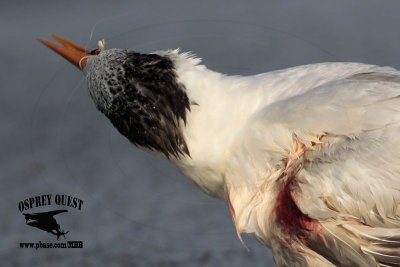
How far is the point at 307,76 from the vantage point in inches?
125

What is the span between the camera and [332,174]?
2814 millimetres

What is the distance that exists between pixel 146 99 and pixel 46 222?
5.25 feet

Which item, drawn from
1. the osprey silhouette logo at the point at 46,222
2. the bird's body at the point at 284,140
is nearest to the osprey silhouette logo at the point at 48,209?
the osprey silhouette logo at the point at 46,222

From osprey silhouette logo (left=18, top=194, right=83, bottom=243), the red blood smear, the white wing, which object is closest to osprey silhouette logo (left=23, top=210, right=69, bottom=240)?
osprey silhouette logo (left=18, top=194, right=83, bottom=243)

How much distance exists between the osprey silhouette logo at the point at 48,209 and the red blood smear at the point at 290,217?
5.85ft

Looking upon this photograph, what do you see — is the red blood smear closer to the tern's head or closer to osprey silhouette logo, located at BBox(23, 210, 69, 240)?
the tern's head

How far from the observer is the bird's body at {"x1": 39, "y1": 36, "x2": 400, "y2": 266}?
2.81 meters

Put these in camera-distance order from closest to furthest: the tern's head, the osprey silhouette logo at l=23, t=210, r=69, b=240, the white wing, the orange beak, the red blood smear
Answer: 1. the white wing
2. the red blood smear
3. the tern's head
4. the orange beak
5. the osprey silhouette logo at l=23, t=210, r=69, b=240

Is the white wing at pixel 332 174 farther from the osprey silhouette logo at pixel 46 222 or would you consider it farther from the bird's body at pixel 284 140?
the osprey silhouette logo at pixel 46 222

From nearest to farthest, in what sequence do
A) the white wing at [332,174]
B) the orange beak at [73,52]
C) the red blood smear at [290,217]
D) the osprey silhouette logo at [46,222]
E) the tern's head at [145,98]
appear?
1. the white wing at [332,174]
2. the red blood smear at [290,217]
3. the tern's head at [145,98]
4. the orange beak at [73,52]
5. the osprey silhouette logo at [46,222]

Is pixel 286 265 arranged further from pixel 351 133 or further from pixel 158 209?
pixel 158 209

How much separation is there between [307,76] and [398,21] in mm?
2493

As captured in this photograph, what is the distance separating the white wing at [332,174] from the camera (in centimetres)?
278

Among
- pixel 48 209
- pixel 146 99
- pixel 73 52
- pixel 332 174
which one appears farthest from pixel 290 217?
pixel 48 209
